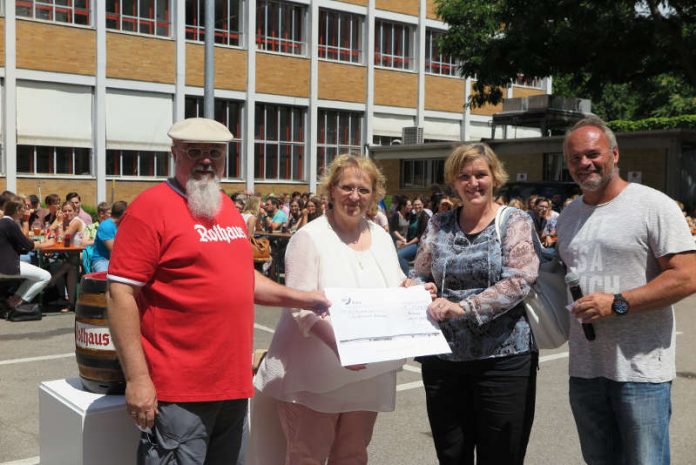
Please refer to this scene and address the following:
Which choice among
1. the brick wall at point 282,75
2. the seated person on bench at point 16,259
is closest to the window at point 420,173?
the brick wall at point 282,75

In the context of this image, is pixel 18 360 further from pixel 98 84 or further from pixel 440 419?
pixel 98 84

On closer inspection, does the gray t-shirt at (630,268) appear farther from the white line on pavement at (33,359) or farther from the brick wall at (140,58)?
the brick wall at (140,58)

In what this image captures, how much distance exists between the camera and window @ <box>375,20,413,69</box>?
1406 inches

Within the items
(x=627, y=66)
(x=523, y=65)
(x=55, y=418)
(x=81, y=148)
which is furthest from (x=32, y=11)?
(x=55, y=418)

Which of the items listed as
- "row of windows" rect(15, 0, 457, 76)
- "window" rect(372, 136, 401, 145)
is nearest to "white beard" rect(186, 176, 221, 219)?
"row of windows" rect(15, 0, 457, 76)

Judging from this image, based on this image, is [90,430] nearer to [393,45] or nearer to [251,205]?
[251,205]

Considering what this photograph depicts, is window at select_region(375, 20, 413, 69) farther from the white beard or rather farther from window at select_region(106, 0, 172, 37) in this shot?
the white beard

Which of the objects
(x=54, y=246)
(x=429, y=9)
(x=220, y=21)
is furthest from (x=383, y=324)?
(x=429, y=9)

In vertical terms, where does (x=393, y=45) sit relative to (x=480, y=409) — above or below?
above

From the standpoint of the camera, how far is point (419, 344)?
340cm

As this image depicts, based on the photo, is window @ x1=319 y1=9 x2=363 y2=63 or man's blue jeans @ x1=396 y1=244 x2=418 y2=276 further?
window @ x1=319 y1=9 x2=363 y2=63

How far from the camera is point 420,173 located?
106 ft

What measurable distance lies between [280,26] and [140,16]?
620 cm

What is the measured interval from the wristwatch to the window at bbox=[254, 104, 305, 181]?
29.5 meters
